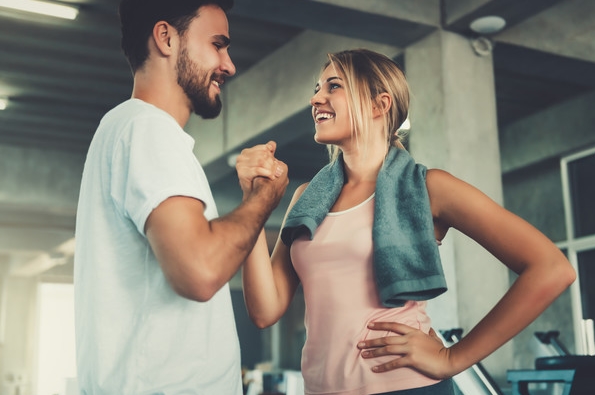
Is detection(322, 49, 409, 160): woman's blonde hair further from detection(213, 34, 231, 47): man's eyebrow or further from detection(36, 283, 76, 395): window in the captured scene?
detection(36, 283, 76, 395): window

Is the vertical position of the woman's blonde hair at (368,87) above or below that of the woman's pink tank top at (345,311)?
above

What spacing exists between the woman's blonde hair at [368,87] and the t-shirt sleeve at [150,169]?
0.51 m

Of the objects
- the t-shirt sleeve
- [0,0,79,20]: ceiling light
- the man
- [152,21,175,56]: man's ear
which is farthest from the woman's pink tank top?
[0,0,79,20]: ceiling light

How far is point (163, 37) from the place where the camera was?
1.50 m

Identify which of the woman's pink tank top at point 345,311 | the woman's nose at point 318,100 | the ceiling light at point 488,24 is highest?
the ceiling light at point 488,24

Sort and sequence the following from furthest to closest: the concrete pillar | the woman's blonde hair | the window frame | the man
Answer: the window frame, the concrete pillar, the woman's blonde hair, the man

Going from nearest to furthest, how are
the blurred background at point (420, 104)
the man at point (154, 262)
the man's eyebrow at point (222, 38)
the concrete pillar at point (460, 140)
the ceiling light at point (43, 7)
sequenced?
the man at point (154, 262) < the man's eyebrow at point (222, 38) < the concrete pillar at point (460, 140) < the blurred background at point (420, 104) < the ceiling light at point (43, 7)

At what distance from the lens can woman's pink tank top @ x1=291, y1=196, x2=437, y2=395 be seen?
4.74 feet

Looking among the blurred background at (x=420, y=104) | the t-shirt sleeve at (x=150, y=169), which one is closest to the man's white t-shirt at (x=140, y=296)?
the t-shirt sleeve at (x=150, y=169)

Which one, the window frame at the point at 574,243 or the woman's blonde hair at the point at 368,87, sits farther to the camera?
the window frame at the point at 574,243

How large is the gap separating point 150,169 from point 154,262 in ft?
0.56

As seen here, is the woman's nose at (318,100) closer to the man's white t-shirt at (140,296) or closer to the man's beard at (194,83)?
the man's beard at (194,83)

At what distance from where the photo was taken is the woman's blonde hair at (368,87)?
1.69 metres

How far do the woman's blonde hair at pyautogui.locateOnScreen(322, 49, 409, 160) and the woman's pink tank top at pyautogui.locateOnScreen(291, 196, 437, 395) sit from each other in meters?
0.22
